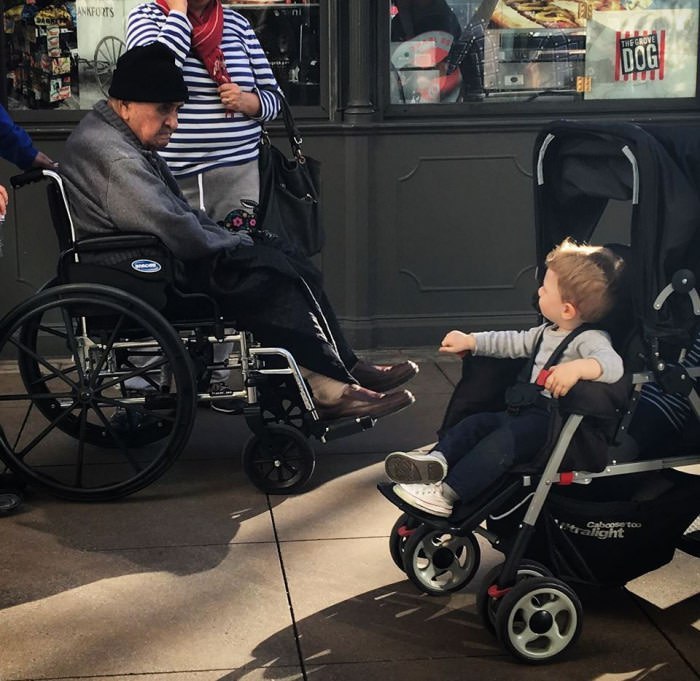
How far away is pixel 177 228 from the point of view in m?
4.73

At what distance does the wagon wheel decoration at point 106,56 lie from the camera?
691 centimetres

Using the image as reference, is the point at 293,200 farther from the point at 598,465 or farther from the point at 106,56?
the point at 598,465

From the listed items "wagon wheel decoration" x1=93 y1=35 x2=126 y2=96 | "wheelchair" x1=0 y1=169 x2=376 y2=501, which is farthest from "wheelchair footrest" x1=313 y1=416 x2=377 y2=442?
"wagon wheel decoration" x1=93 y1=35 x2=126 y2=96

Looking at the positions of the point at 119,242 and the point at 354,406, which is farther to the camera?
the point at 354,406

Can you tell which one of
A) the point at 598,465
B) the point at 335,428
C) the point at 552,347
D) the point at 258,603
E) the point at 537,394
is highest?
the point at 552,347

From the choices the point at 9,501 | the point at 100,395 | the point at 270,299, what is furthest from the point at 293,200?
the point at 9,501

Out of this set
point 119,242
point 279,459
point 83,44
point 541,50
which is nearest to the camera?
point 119,242

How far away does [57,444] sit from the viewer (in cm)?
558

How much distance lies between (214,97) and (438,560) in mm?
2363

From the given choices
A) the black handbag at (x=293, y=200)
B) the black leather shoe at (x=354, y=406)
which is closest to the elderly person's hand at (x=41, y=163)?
the black handbag at (x=293, y=200)

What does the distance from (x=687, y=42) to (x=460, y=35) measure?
126 centimetres

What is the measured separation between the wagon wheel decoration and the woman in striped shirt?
139 centimetres

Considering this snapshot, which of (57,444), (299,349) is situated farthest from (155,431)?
(299,349)

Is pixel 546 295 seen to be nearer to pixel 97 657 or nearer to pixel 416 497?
pixel 416 497
